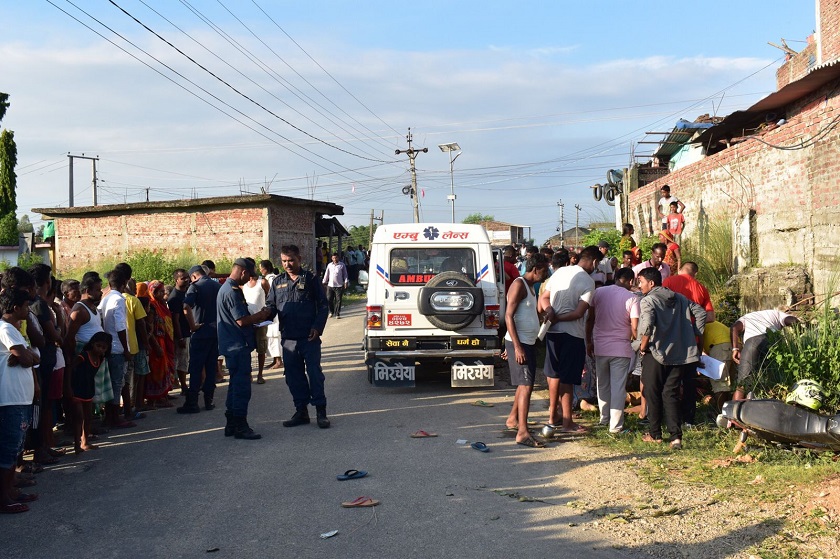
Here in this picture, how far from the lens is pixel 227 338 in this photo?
8.17 metres

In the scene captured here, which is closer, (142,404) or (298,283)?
(298,283)

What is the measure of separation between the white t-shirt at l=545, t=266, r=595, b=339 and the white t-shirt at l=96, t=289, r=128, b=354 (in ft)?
15.8

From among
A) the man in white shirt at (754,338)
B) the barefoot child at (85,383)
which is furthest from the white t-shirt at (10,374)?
the man in white shirt at (754,338)

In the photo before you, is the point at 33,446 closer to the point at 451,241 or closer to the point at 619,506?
the point at 619,506

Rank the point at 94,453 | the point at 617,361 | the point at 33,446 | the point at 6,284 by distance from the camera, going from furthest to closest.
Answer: the point at 617,361 → the point at 94,453 → the point at 33,446 → the point at 6,284

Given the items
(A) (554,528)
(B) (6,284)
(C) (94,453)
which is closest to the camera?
(A) (554,528)

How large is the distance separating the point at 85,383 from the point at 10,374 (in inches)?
71.5

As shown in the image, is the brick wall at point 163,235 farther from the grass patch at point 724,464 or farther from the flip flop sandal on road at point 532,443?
the grass patch at point 724,464

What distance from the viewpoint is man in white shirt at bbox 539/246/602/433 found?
7746mm

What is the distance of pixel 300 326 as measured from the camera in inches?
332

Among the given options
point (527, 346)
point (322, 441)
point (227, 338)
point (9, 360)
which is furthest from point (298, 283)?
point (9, 360)

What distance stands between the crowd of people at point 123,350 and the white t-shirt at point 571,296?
2702 millimetres

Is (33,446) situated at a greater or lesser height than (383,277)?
lesser

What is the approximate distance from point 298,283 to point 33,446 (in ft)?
10.3
